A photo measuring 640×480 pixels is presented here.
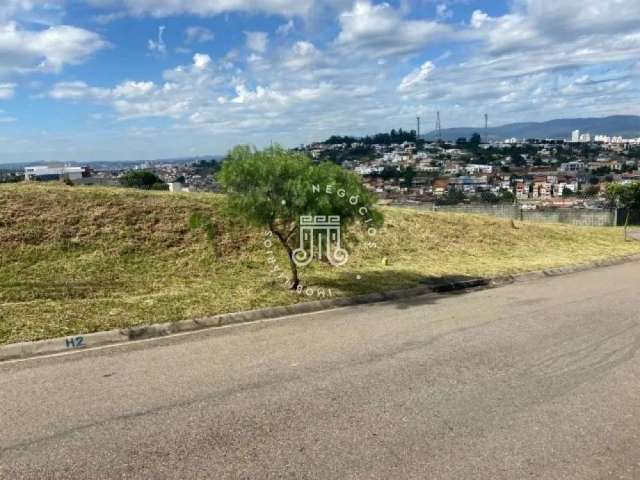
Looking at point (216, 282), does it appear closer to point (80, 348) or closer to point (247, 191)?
point (247, 191)

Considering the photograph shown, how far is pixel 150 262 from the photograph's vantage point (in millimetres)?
10570

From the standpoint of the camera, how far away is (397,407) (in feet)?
15.2

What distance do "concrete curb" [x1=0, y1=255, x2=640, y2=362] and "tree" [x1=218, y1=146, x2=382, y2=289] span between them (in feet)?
5.03

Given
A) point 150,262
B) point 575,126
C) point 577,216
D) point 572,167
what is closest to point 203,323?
point 150,262

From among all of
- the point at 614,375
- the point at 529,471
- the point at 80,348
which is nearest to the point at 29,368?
the point at 80,348

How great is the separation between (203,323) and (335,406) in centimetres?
328

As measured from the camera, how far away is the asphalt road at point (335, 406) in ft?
12.1

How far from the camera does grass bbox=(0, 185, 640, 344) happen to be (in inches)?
299

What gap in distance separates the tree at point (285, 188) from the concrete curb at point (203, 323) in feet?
5.03

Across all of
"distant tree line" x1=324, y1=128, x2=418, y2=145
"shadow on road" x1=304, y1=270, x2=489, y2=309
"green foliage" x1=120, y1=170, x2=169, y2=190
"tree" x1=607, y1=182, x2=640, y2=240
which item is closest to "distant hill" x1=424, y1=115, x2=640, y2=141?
"distant tree line" x1=324, y1=128, x2=418, y2=145

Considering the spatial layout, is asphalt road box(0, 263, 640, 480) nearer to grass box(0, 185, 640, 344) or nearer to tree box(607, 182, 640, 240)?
grass box(0, 185, 640, 344)

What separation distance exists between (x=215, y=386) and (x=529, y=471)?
2.86 meters

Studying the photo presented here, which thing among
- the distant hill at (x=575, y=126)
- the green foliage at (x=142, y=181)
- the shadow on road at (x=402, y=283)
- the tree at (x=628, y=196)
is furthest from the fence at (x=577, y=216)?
the distant hill at (x=575, y=126)

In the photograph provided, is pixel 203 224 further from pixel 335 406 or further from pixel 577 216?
pixel 577 216
